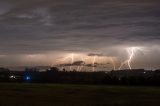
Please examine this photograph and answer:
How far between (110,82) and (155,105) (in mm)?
77228

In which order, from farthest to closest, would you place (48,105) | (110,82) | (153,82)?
(110,82)
(153,82)
(48,105)

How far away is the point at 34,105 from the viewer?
51.7 metres

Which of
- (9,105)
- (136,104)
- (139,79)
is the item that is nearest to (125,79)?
(139,79)

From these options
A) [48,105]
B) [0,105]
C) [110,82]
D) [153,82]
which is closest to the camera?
[0,105]

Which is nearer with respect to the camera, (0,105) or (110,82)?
(0,105)

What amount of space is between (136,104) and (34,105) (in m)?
13.7

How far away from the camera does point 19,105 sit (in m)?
50.9

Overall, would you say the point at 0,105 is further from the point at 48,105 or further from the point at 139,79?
the point at 139,79

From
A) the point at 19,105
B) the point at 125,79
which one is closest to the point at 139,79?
the point at 125,79

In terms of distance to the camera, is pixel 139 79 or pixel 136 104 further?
pixel 139 79

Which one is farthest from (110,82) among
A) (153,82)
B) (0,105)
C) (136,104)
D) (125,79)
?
(0,105)

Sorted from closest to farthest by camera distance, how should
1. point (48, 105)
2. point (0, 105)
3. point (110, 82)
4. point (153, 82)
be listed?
point (0, 105) → point (48, 105) → point (153, 82) → point (110, 82)

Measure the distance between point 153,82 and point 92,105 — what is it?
240 ft

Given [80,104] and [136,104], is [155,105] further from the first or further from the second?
[80,104]
